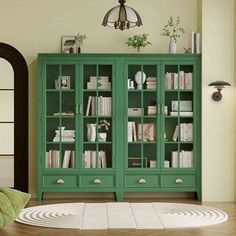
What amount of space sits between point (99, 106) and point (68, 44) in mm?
1022

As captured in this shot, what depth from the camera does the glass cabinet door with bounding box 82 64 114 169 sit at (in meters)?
8.52

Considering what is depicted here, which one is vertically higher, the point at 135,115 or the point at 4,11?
the point at 4,11

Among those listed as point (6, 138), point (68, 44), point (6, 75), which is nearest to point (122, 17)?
point (68, 44)

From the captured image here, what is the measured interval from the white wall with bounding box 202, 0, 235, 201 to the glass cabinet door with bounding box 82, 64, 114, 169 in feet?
4.37

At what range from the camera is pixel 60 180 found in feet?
27.7

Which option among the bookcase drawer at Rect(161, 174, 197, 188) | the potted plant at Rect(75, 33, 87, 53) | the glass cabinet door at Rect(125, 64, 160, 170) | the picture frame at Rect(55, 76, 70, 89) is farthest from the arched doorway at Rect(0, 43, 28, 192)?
the bookcase drawer at Rect(161, 174, 197, 188)

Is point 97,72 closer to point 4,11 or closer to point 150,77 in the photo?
point 150,77

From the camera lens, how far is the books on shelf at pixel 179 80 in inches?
337

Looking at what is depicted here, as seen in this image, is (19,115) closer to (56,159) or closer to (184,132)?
(56,159)

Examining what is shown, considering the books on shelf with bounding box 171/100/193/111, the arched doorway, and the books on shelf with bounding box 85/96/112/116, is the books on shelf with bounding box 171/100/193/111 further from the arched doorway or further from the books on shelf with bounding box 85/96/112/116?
the arched doorway

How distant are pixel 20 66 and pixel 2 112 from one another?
70 cm

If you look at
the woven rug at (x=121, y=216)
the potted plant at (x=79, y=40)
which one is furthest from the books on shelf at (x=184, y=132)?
the potted plant at (x=79, y=40)

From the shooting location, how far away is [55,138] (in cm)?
851

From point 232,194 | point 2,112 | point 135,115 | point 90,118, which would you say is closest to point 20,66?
point 2,112
